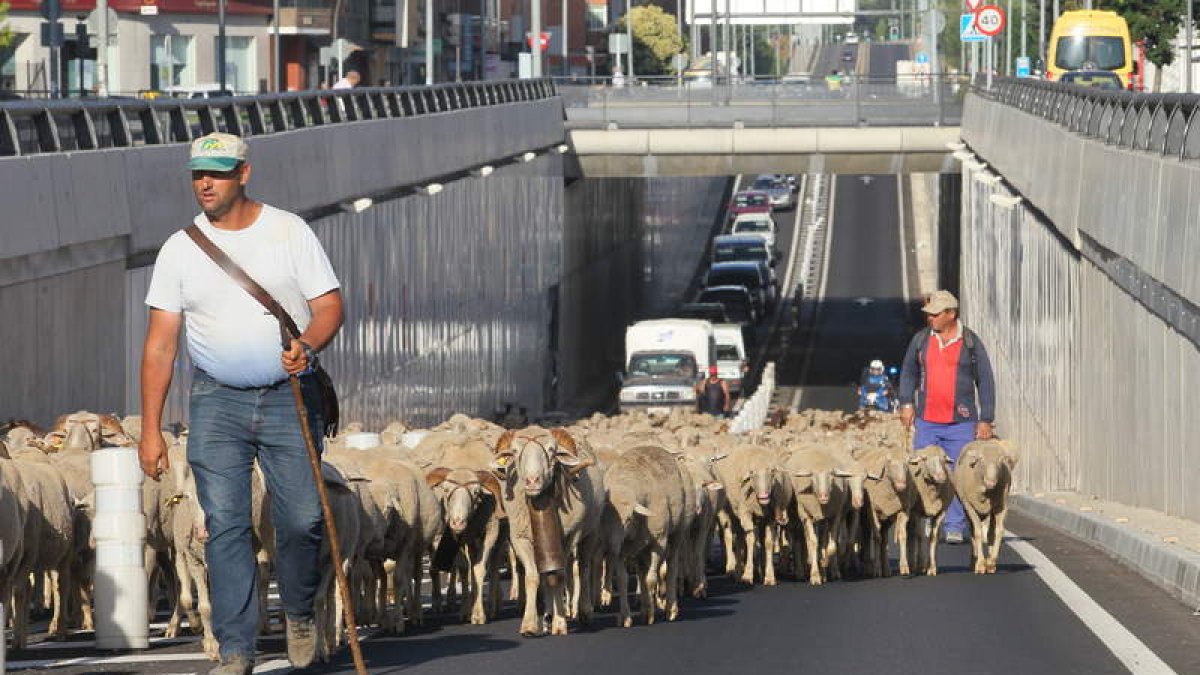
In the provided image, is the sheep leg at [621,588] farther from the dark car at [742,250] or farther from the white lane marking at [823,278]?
the dark car at [742,250]

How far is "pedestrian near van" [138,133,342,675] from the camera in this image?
10.4 metres

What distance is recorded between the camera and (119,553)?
12570mm

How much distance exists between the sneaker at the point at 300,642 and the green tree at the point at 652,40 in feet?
522

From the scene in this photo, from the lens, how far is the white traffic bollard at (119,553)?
12398mm

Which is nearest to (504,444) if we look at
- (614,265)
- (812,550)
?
(812,550)

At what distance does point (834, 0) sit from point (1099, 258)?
8889 cm

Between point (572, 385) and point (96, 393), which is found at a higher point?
point (96, 393)

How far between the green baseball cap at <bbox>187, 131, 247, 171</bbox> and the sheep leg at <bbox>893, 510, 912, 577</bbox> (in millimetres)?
8371

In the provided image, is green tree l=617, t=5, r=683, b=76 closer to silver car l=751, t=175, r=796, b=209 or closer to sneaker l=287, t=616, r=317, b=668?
silver car l=751, t=175, r=796, b=209

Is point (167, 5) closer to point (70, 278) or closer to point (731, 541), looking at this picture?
point (70, 278)

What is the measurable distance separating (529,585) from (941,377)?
234 inches

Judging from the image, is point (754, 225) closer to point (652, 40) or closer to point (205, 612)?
point (652, 40)

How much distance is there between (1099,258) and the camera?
2923 cm

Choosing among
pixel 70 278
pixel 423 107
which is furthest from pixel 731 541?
pixel 423 107
